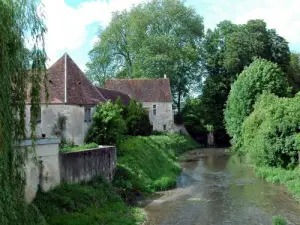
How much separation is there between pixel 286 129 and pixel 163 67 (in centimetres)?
2686

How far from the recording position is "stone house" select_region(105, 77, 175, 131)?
162ft

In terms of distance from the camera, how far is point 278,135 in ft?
86.5

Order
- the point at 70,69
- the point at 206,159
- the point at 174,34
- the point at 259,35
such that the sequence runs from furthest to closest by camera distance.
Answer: the point at 174,34, the point at 259,35, the point at 206,159, the point at 70,69

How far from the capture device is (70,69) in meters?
28.1

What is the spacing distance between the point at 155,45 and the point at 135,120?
1641 cm

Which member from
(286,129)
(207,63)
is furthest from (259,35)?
(286,129)

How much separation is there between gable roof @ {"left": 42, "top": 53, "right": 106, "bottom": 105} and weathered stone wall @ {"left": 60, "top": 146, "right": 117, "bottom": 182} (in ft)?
18.0

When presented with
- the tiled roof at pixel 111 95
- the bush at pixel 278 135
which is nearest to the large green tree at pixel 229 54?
the tiled roof at pixel 111 95

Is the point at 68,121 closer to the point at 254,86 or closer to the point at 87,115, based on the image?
the point at 87,115

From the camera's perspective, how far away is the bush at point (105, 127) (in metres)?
26.1

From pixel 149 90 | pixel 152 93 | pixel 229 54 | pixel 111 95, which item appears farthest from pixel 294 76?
pixel 111 95

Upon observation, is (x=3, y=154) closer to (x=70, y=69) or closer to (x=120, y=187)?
(x=120, y=187)

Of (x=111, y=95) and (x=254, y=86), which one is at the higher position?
(x=111, y=95)

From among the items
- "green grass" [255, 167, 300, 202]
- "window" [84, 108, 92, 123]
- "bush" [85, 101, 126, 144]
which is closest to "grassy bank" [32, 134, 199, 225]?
"bush" [85, 101, 126, 144]
